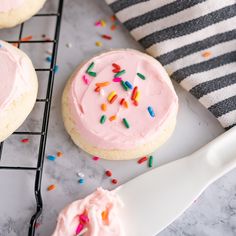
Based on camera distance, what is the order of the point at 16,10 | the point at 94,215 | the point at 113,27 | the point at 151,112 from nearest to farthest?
the point at 94,215 → the point at 151,112 → the point at 16,10 → the point at 113,27

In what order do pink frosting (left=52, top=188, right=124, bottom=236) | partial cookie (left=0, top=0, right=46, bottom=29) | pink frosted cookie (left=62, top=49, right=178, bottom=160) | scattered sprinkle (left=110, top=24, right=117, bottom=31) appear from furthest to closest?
scattered sprinkle (left=110, top=24, right=117, bottom=31) → partial cookie (left=0, top=0, right=46, bottom=29) → pink frosted cookie (left=62, top=49, right=178, bottom=160) → pink frosting (left=52, top=188, right=124, bottom=236)

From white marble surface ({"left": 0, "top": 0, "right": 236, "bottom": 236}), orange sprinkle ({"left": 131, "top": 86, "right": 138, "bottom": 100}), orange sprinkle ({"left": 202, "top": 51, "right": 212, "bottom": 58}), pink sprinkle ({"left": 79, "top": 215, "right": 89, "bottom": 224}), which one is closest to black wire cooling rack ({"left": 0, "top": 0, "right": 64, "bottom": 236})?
white marble surface ({"left": 0, "top": 0, "right": 236, "bottom": 236})

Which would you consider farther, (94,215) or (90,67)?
(90,67)

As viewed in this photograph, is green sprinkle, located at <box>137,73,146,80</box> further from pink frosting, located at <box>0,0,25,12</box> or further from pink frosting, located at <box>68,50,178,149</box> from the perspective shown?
pink frosting, located at <box>0,0,25,12</box>

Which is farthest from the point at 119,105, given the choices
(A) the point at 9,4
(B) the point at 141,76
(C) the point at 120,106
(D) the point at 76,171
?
(A) the point at 9,4

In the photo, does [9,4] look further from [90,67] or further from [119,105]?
[119,105]

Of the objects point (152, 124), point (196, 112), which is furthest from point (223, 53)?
point (152, 124)

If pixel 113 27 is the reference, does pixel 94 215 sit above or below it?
below

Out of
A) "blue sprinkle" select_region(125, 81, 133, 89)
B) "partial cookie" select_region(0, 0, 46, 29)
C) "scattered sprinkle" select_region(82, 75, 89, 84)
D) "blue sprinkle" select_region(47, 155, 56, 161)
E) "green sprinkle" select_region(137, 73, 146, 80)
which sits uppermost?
"partial cookie" select_region(0, 0, 46, 29)
